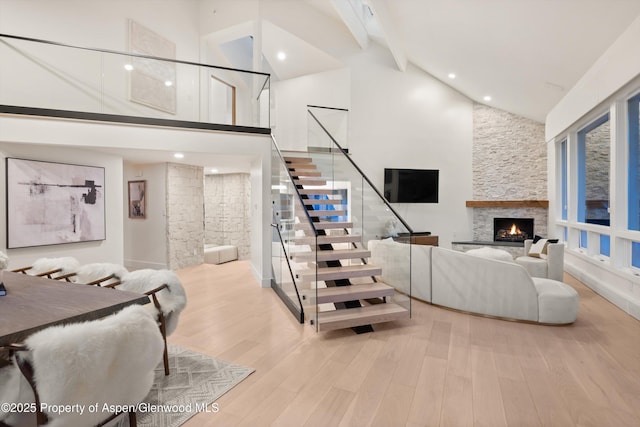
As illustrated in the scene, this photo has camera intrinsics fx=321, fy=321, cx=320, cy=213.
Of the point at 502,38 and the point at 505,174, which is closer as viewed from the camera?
the point at 502,38

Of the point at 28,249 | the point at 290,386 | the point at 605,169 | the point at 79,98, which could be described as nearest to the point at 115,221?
the point at 28,249

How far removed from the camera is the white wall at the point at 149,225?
22.7 ft

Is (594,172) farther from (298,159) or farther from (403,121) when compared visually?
(298,159)

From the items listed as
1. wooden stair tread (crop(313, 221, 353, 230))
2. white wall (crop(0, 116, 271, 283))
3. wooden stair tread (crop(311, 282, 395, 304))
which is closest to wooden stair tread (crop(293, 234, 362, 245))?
wooden stair tread (crop(313, 221, 353, 230))

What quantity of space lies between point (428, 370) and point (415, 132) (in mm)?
7197

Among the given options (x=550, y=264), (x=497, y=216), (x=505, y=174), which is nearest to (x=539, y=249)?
(x=550, y=264)

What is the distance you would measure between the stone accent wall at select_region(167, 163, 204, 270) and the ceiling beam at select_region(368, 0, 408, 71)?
5.00 meters

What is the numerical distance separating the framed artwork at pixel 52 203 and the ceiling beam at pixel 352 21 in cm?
576

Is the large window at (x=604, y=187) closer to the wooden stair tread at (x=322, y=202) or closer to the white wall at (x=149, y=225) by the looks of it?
the wooden stair tread at (x=322, y=202)

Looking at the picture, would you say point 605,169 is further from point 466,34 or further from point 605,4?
point 466,34

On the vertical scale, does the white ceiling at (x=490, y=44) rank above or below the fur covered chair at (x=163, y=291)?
above

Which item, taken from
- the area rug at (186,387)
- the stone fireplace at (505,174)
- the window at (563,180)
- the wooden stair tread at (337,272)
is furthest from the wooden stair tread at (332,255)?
the window at (563,180)

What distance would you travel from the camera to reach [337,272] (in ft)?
12.6

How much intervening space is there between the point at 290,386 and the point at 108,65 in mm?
5475
